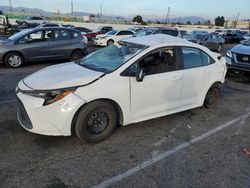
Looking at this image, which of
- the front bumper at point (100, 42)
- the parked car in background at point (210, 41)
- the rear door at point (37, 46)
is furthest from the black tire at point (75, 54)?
the parked car in background at point (210, 41)

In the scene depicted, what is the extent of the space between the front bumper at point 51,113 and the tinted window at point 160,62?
1.32 m

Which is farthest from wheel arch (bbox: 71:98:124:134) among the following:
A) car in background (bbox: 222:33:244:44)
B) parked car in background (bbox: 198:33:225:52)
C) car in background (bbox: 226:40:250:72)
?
car in background (bbox: 222:33:244:44)

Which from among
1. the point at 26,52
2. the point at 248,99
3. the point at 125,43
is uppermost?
the point at 125,43

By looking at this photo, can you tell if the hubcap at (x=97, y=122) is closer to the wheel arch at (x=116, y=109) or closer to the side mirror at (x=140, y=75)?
the wheel arch at (x=116, y=109)

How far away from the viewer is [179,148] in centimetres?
394

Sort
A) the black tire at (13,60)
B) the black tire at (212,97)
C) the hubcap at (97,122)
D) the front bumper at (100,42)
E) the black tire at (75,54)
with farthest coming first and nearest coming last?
the front bumper at (100,42) < the black tire at (75,54) < the black tire at (13,60) < the black tire at (212,97) < the hubcap at (97,122)

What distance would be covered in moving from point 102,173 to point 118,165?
28cm

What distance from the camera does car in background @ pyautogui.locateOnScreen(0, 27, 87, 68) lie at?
9.36 metres

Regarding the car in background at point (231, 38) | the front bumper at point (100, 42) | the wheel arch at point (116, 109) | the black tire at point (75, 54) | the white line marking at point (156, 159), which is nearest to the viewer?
the white line marking at point (156, 159)

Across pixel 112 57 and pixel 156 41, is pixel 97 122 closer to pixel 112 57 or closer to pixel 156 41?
pixel 112 57

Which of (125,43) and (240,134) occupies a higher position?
(125,43)

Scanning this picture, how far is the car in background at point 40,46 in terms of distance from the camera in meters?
9.36

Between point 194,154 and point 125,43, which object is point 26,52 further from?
point 194,154

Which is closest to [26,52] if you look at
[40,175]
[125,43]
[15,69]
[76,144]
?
[15,69]
